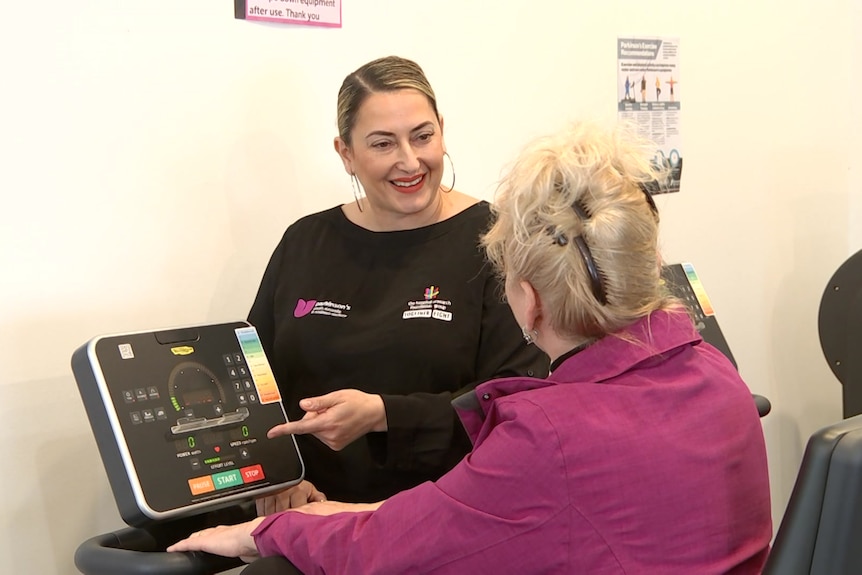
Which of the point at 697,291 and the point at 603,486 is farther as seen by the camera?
→ the point at 697,291

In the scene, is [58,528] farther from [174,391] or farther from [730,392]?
[730,392]

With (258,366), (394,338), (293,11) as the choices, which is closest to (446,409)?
(394,338)

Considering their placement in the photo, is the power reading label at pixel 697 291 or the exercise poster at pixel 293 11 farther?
the power reading label at pixel 697 291

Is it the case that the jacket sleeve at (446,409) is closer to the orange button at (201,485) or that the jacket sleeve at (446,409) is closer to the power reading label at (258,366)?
the power reading label at (258,366)

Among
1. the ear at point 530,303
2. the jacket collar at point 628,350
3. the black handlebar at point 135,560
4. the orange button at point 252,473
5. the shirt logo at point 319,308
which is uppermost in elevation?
the ear at point 530,303

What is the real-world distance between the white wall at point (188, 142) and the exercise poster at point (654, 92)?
0.04 m

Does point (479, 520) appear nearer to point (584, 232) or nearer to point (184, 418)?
point (584, 232)

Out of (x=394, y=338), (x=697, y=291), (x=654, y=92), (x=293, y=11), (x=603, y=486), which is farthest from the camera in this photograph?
(x=654, y=92)

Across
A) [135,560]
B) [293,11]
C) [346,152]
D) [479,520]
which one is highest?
[293,11]

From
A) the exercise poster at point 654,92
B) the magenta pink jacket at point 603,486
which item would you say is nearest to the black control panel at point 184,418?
the magenta pink jacket at point 603,486

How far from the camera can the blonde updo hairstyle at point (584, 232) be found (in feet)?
3.56

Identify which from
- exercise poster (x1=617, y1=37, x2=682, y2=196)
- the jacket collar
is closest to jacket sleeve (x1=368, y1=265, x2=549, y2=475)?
the jacket collar

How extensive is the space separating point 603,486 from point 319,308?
79 centimetres

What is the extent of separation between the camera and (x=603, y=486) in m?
0.99
